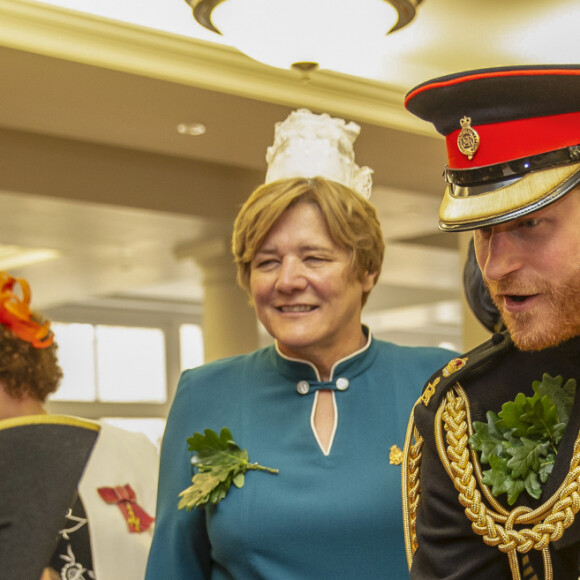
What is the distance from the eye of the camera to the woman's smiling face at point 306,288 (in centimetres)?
189

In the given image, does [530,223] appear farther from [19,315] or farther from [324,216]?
[19,315]

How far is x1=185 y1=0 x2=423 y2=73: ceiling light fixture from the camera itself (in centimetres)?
371

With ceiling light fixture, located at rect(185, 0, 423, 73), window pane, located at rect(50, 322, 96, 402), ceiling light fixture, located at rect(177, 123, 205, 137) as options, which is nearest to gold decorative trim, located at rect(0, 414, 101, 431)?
ceiling light fixture, located at rect(185, 0, 423, 73)

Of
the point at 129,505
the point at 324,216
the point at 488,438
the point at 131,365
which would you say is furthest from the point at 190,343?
the point at 488,438

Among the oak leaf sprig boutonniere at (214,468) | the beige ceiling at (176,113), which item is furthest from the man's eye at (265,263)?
the beige ceiling at (176,113)

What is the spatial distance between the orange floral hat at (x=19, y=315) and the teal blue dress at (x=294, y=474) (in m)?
0.62

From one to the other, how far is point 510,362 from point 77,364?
42.7ft

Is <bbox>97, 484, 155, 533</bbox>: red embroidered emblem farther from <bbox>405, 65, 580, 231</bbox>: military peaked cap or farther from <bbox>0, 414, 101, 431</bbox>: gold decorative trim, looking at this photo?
<bbox>405, 65, 580, 231</bbox>: military peaked cap

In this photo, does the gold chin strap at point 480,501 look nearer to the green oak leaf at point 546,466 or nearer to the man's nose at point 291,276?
the green oak leaf at point 546,466

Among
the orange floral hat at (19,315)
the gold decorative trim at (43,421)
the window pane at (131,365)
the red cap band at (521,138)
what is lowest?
the gold decorative trim at (43,421)

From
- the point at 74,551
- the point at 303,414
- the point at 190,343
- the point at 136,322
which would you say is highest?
the point at 136,322

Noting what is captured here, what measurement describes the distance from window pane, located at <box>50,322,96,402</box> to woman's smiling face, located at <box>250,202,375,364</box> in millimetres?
11740

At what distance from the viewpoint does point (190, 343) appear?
48.3 ft

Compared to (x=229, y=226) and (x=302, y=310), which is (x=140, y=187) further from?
(x=302, y=310)
